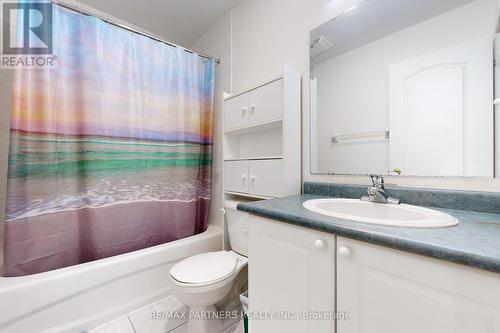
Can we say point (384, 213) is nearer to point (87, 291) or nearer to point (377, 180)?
point (377, 180)

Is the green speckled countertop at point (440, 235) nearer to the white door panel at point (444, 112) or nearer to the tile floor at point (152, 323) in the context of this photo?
the white door panel at point (444, 112)

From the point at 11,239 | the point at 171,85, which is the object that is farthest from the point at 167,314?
the point at 171,85

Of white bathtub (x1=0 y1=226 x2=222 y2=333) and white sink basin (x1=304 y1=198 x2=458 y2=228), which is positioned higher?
white sink basin (x1=304 y1=198 x2=458 y2=228)

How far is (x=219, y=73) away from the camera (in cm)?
198

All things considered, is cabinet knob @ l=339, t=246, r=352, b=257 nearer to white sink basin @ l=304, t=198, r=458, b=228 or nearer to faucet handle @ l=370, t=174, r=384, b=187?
white sink basin @ l=304, t=198, r=458, b=228

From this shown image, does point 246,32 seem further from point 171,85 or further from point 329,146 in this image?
point 329,146

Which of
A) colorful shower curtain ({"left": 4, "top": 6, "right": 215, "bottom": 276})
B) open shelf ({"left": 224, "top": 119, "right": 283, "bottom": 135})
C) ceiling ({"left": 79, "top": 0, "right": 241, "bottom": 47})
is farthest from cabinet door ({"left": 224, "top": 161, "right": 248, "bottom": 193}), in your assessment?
ceiling ({"left": 79, "top": 0, "right": 241, "bottom": 47})

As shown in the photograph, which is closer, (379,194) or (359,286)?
(359,286)

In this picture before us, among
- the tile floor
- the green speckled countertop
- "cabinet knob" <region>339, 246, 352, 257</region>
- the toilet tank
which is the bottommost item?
the tile floor

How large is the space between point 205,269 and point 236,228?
0.37m

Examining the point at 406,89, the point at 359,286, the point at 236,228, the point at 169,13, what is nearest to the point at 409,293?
the point at 359,286

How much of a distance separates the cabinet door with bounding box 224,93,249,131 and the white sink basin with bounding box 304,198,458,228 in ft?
2.69

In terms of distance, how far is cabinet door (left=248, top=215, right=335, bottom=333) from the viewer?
2.21ft

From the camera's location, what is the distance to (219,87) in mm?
1991
